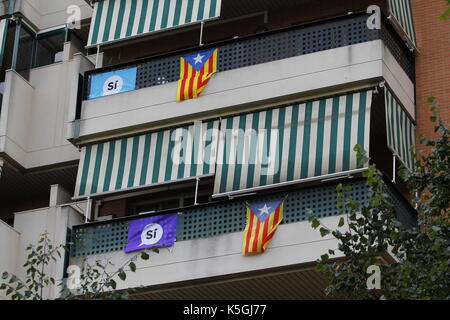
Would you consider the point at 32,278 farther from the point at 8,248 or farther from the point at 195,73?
the point at 195,73

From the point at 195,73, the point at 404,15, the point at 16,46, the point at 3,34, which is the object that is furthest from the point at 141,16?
the point at 404,15

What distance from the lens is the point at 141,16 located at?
94.6ft

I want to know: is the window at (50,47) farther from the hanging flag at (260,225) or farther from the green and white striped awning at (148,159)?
the hanging flag at (260,225)

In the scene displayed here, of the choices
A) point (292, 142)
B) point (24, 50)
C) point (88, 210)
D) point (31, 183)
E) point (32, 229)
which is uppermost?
point (24, 50)

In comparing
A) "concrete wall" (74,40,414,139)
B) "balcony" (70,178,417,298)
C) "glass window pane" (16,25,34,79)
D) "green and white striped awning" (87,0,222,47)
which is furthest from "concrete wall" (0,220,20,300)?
"glass window pane" (16,25,34,79)

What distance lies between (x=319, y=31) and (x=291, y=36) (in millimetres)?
583

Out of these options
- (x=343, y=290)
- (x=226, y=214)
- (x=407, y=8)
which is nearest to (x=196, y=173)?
(x=226, y=214)

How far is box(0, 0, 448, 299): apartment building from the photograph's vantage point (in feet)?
81.4

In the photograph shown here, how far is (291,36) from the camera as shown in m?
26.3

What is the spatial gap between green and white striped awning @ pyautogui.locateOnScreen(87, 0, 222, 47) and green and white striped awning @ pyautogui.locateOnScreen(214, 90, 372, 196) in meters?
2.84

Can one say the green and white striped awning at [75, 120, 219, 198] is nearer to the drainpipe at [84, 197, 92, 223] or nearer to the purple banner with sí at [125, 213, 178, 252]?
the drainpipe at [84, 197, 92, 223]

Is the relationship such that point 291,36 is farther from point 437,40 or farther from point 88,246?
point 88,246

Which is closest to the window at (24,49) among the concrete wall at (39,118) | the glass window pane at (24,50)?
the glass window pane at (24,50)

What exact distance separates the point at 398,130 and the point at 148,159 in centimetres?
502
